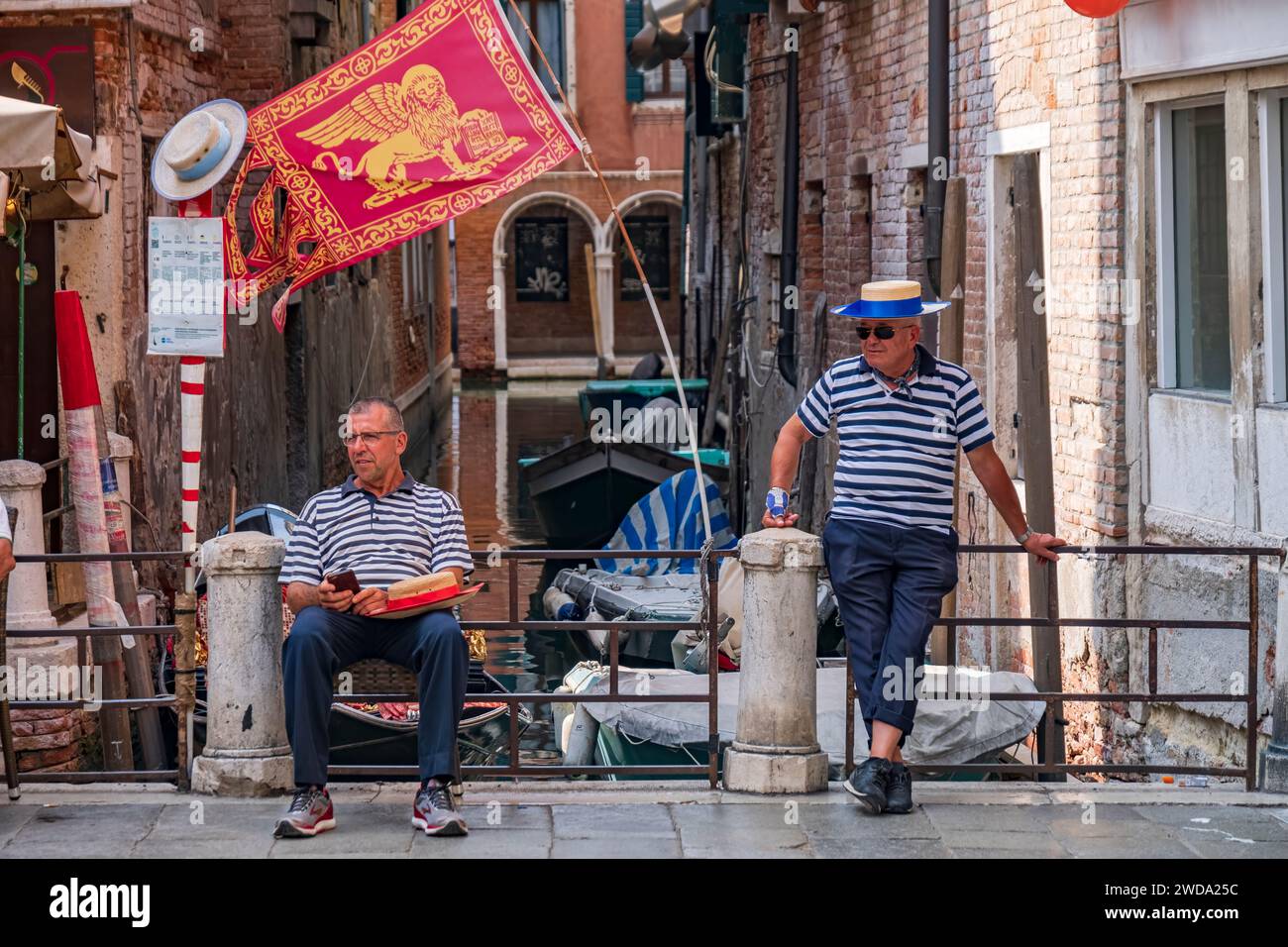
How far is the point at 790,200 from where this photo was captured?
14633 mm

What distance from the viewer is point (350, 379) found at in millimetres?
19391

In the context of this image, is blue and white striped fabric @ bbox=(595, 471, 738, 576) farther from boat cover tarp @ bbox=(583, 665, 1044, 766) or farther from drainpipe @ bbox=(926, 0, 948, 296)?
boat cover tarp @ bbox=(583, 665, 1044, 766)

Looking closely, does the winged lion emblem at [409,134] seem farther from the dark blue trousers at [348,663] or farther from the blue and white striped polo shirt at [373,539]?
the dark blue trousers at [348,663]

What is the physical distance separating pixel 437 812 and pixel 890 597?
4.83 feet

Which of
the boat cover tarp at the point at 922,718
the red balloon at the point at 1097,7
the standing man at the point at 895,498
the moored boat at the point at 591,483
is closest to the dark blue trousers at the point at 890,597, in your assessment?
the standing man at the point at 895,498

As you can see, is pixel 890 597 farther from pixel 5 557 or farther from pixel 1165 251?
pixel 1165 251

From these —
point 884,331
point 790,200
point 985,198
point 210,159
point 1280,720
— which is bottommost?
point 1280,720

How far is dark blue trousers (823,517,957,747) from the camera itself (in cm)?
554

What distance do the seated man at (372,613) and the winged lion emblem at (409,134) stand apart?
1.92 meters

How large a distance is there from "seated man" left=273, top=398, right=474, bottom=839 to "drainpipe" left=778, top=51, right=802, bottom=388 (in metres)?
9.03

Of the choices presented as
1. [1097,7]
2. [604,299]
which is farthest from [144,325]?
[604,299]

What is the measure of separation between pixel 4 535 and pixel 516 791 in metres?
1.70

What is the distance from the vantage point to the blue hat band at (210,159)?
7.45 meters
